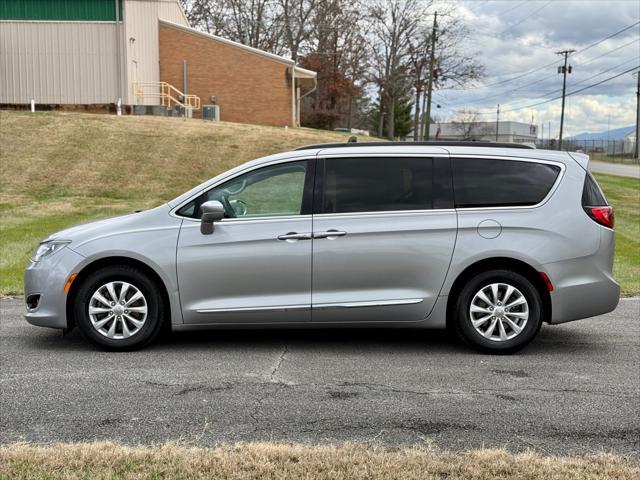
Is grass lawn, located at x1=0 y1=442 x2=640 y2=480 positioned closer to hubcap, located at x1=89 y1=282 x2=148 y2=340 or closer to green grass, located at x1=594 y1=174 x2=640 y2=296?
hubcap, located at x1=89 y1=282 x2=148 y2=340

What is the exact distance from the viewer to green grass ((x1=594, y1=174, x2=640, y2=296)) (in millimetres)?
10930

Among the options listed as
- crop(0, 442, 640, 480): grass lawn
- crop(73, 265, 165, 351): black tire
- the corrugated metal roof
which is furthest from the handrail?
crop(0, 442, 640, 480): grass lawn

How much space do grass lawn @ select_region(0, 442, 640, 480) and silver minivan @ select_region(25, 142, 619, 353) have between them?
2.30m

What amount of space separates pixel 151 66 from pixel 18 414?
3513 cm

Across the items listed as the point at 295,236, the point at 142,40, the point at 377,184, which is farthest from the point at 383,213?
the point at 142,40

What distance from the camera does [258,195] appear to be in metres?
6.59

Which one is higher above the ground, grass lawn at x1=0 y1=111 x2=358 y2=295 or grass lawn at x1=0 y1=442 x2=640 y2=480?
grass lawn at x1=0 y1=111 x2=358 y2=295

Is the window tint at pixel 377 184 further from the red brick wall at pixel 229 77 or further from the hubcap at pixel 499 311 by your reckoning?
the red brick wall at pixel 229 77

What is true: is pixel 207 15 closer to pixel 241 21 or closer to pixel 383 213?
pixel 241 21

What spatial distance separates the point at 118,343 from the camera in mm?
6441

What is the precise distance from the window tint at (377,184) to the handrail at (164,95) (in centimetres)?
3178

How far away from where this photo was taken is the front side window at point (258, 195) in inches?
257

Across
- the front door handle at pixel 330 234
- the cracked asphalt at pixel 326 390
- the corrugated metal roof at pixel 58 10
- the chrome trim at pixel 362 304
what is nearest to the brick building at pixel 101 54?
the corrugated metal roof at pixel 58 10

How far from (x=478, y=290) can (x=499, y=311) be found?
255mm
